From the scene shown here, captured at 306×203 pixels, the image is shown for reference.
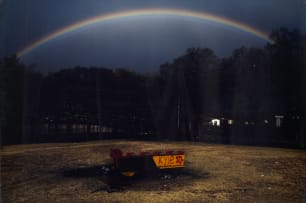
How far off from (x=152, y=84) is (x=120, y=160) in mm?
26752

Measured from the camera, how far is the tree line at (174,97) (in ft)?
96.6

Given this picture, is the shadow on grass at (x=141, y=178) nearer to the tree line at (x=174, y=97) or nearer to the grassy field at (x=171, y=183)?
the grassy field at (x=171, y=183)

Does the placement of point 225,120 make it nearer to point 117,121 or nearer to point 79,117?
point 117,121

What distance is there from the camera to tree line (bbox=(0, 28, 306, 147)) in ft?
96.6

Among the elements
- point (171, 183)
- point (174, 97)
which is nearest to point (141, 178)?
point (171, 183)

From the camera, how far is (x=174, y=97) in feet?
114

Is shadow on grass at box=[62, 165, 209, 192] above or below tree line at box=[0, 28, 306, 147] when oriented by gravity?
below

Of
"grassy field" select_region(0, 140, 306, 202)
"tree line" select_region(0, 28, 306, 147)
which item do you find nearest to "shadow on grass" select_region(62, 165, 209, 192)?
"grassy field" select_region(0, 140, 306, 202)

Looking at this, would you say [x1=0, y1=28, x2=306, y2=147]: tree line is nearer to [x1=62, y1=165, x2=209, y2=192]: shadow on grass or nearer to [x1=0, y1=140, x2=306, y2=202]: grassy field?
[x1=0, y1=140, x2=306, y2=202]: grassy field

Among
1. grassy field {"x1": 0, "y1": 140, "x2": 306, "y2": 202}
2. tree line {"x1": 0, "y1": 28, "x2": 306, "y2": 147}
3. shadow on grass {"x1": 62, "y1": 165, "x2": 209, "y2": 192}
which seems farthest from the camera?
tree line {"x1": 0, "y1": 28, "x2": 306, "y2": 147}

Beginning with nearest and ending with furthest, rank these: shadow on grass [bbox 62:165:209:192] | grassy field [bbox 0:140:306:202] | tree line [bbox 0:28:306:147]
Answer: grassy field [bbox 0:140:306:202], shadow on grass [bbox 62:165:209:192], tree line [bbox 0:28:306:147]

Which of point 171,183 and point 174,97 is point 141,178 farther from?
point 174,97

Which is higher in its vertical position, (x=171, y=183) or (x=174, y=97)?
(x=174, y=97)

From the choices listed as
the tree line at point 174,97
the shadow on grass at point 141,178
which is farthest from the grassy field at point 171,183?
the tree line at point 174,97
